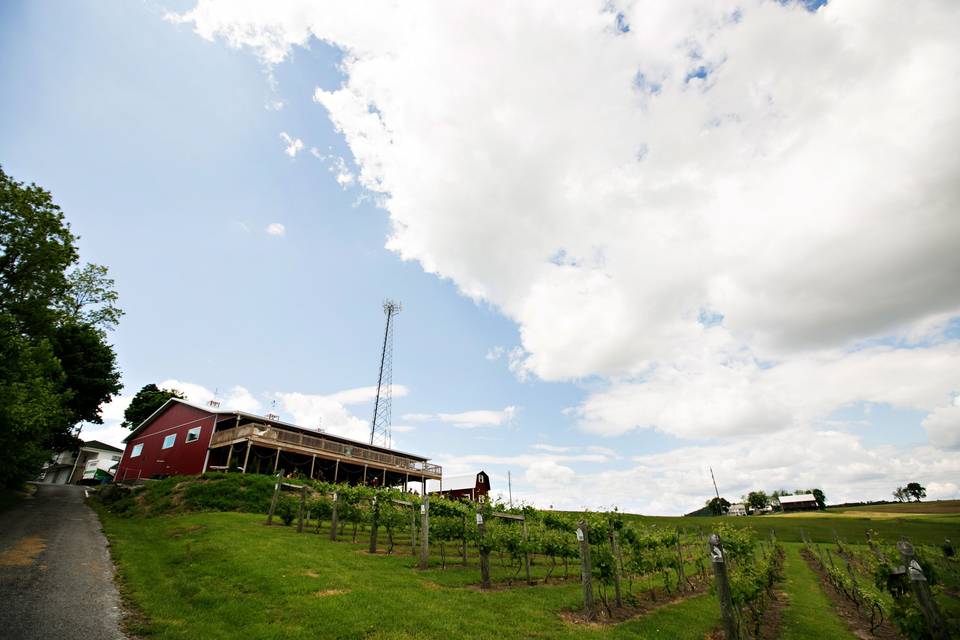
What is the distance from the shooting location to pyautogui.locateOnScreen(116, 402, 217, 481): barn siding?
106ft

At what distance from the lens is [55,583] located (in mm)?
10156

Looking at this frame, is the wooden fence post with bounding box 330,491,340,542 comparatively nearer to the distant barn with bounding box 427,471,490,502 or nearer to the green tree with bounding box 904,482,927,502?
the distant barn with bounding box 427,471,490,502

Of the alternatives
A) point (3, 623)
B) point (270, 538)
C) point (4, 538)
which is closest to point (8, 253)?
point (4, 538)

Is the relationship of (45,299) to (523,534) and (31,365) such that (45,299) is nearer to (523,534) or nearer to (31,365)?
(31,365)

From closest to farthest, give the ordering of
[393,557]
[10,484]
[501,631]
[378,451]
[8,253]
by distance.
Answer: [501,631]
[393,557]
[8,253]
[10,484]
[378,451]

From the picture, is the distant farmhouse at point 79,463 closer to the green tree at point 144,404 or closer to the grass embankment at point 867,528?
the green tree at point 144,404

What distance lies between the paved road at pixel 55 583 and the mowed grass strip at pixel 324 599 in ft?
1.76

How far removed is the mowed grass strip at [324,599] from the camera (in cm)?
817

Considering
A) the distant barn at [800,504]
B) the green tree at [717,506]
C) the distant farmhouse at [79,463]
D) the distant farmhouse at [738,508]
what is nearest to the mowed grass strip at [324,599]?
the distant farmhouse at [79,463]

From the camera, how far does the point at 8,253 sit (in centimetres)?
1830

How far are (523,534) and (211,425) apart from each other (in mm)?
27345

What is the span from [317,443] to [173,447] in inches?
485

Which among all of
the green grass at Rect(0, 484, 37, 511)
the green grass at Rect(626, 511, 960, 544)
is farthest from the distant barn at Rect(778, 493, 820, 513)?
the green grass at Rect(0, 484, 37, 511)

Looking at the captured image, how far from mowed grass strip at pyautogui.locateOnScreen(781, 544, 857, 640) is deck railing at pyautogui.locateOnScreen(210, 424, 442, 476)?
2922 cm
